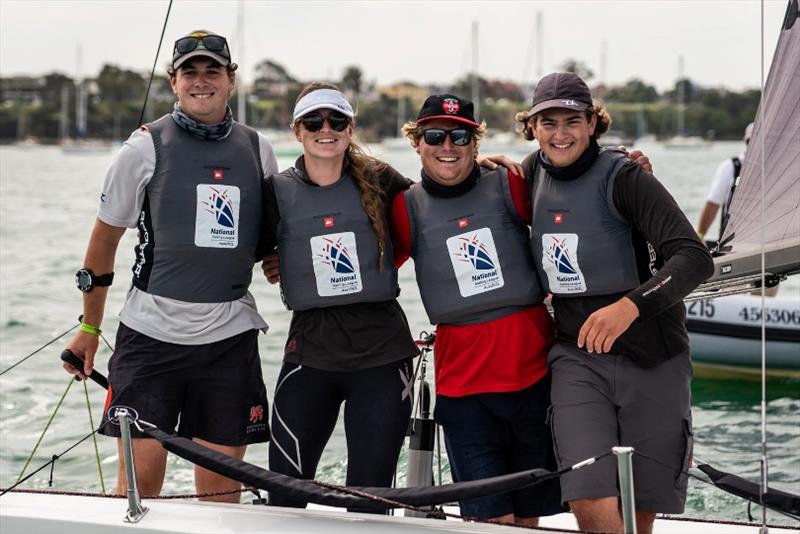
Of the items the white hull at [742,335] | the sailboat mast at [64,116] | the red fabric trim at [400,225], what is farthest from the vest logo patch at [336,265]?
the sailboat mast at [64,116]

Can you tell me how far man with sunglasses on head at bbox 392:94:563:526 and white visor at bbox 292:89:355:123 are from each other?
19cm

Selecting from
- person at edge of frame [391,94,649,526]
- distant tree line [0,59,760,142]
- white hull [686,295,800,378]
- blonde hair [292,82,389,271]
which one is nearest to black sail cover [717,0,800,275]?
person at edge of frame [391,94,649,526]

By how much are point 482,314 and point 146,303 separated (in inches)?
37.9

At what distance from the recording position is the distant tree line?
1460 inches

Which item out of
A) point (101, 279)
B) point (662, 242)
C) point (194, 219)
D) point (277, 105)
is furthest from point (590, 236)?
point (277, 105)

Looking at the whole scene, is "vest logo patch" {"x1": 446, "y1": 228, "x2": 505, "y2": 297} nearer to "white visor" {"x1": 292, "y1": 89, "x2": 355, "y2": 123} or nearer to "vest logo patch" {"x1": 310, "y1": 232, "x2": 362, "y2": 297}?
"vest logo patch" {"x1": 310, "y1": 232, "x2": 362, "y2": 297}

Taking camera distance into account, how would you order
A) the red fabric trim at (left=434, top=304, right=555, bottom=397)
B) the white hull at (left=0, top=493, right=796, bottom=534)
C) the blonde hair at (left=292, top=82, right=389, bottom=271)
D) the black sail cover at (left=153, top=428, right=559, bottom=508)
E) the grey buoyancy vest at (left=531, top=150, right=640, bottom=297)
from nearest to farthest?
the black sail cover at (left=153, top=428, right=559, bottom=508), the white hull at (left=0, top=493, right=796, bottom=534), the grey buoyancy vest at (left=531, top=150, right=640, bottom=297), the red fabric trim at (left=434, top=304, right=555, bottom=397), the blonde hair at (left=292, top=82, right=389, bottom=271)

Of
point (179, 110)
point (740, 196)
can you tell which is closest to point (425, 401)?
point (179, 110)

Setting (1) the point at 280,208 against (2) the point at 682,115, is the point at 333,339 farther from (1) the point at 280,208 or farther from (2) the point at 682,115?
(2) the point at 682,115

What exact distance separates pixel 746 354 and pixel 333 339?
585 cm

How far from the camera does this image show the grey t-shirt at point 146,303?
3137 mm

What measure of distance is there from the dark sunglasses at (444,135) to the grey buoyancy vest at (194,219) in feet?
1.80

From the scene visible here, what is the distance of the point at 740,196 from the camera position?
427 cm

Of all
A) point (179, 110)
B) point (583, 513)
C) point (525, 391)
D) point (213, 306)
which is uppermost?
point (179, 110)
